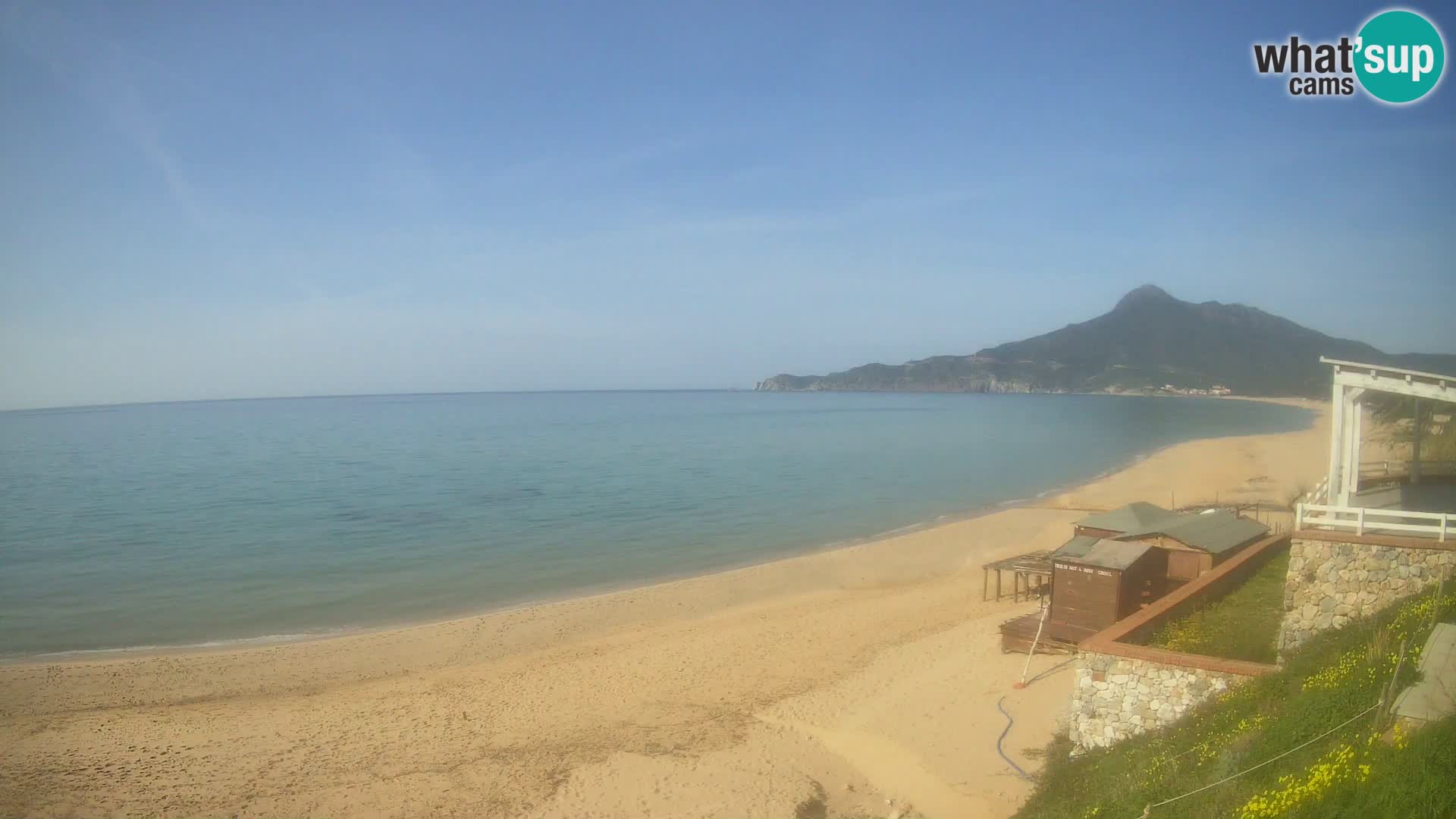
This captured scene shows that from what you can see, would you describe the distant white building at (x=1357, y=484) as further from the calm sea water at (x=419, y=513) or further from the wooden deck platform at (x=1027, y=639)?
the calm sea water at (x=419, y=513)

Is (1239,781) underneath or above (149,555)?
above

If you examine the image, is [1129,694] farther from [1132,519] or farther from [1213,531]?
[1132,519]

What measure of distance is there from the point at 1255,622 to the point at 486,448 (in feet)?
238

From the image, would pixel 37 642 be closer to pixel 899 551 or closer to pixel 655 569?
pixel 655 569

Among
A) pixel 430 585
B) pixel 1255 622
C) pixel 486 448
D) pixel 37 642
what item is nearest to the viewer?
pixel 1255 622

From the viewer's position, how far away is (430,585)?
25531 mm

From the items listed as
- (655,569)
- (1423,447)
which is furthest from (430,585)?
(1423,447)

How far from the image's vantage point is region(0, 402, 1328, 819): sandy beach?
37.7ft

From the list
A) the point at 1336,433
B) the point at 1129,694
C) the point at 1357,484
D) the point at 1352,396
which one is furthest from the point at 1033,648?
the point at 1352,396

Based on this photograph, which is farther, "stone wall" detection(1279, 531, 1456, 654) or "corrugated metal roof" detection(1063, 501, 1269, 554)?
"corrugated metal roof" detection(1063, 501, 1269, 554)

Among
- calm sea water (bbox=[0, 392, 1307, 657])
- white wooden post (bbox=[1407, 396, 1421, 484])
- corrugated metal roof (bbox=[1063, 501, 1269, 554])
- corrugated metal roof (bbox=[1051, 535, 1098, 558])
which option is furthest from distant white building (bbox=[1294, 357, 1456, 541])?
calm sea water (bbox=[0, 392, 1307, 657])

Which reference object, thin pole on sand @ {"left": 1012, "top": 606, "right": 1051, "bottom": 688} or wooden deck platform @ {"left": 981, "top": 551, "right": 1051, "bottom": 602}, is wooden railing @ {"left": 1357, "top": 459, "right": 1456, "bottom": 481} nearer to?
wooden deck platform @ {"left": 981, "top": 551, "right": 1051, "bottom": 602}

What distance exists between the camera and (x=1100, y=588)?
46.5 ft

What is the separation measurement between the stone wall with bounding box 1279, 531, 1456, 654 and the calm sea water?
1923 cm
